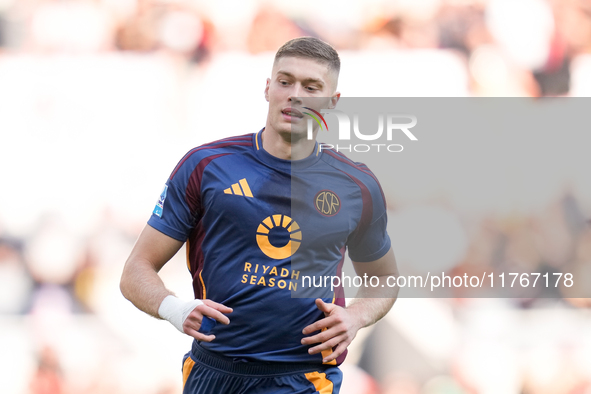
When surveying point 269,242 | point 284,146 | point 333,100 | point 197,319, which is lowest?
point 197,319

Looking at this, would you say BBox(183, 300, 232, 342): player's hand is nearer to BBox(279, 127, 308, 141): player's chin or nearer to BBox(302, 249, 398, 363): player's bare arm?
BBox(302, 249, 398, 363): player's bare arm

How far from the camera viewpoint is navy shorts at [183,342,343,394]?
1725 millimetres

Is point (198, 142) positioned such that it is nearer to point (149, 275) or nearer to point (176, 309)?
point (149, 275)

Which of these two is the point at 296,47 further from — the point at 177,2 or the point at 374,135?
the point at 177,2

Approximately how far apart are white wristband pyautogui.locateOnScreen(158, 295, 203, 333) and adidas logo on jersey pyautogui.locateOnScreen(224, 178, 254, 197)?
1.27ft

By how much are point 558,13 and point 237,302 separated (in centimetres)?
298

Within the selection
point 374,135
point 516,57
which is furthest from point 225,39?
point 516,57

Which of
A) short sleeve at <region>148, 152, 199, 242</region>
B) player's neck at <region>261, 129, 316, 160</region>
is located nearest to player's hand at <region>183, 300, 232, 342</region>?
short sleeve at <region>148, 152, 199, 242</region>

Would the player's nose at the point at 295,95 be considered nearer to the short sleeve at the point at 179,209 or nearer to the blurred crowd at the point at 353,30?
the short sleeve at the point at 179,209

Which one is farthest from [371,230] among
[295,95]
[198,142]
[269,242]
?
[198,142]

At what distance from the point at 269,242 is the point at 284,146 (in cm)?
36

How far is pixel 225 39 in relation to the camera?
354 cm

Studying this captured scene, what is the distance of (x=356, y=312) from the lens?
1847mm

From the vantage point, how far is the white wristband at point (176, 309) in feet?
5.15
